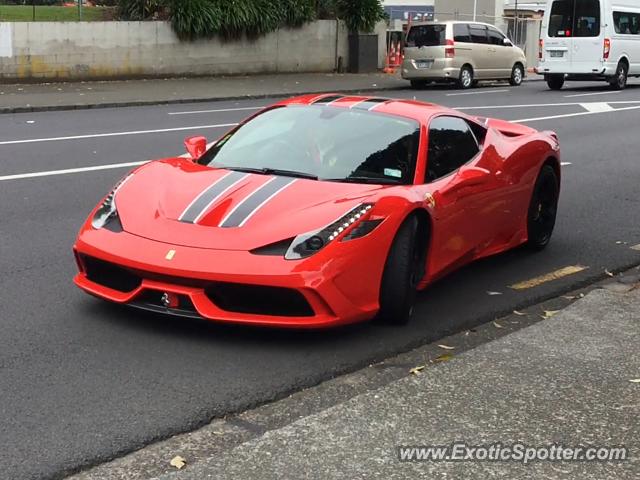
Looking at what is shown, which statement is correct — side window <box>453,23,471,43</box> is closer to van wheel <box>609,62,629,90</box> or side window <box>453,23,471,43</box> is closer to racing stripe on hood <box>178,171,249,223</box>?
van wheel <box>609,62,629,90</box>

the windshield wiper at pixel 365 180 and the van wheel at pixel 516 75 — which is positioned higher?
the van wheel at pixel 516 75

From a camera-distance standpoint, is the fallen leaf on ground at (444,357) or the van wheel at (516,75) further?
the van wheel at (516,75)

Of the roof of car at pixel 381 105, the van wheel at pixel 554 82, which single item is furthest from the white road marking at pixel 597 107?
the roof of car at pixel 381 105

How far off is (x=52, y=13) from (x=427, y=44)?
394 inches

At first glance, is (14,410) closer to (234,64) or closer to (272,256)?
(272,256)

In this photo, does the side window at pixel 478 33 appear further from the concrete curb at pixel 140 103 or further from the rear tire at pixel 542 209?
the rear tire at pixel 542 209

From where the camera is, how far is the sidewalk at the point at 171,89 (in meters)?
18.9

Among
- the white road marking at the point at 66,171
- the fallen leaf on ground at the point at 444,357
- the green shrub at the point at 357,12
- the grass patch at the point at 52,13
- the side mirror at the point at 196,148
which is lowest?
the fallen leaf on ground at the point at 444,357

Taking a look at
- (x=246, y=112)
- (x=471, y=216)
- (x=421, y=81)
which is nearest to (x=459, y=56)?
(x=421, y=81)

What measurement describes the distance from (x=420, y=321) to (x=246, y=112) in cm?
1309

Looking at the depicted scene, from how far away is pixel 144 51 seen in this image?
24375mm

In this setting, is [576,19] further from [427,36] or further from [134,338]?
[134,338]

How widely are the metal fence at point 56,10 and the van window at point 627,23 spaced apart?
46.2 feet

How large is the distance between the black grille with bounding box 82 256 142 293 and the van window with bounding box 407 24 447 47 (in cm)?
2140
